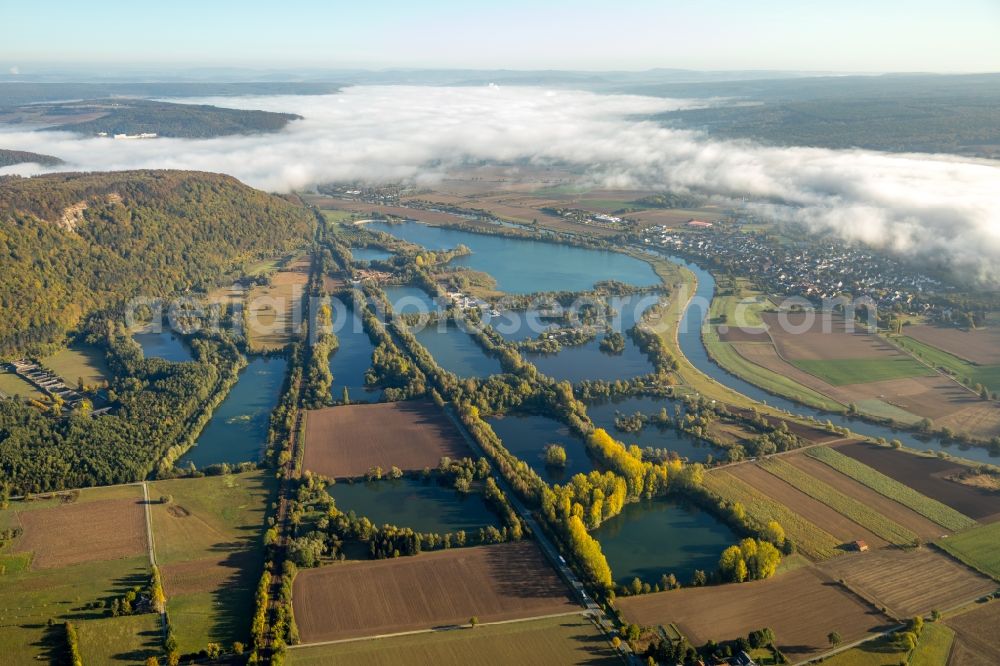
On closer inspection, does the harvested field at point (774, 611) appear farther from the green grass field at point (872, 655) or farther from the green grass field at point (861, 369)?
the green grass field at point (861, 369)

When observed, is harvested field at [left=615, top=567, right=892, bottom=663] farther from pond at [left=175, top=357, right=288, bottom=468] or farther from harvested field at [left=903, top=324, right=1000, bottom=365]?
harvested field at [left=903, top=324, right=1000, bottom=365]

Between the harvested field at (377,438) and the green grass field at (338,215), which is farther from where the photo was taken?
the green grass field at (338,215)

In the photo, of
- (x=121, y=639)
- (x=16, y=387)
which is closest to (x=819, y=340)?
(x=121, y=639)

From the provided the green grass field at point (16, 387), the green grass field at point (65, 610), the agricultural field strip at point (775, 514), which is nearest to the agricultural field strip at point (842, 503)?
the agricultural field strip at point (775, 514)

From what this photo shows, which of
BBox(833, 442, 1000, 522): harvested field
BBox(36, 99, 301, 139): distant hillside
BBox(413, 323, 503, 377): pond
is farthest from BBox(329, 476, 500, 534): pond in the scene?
BBox(36, 99, 301, 139): distant hillside

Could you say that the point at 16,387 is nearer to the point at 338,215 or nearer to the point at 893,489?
the point at 893,489
